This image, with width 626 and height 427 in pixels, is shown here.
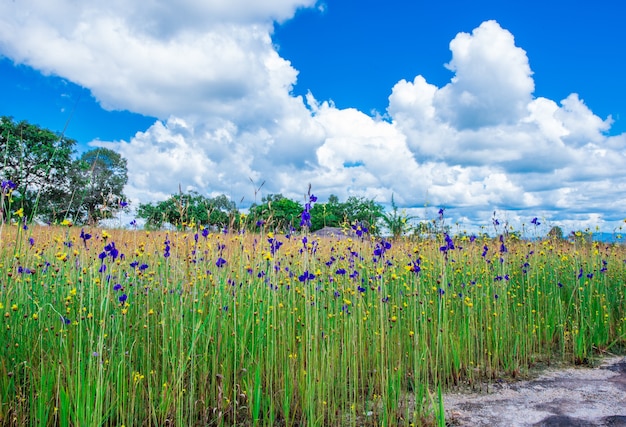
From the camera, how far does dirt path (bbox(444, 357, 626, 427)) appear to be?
9.33ft

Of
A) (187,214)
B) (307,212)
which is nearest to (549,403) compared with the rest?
(307,212)

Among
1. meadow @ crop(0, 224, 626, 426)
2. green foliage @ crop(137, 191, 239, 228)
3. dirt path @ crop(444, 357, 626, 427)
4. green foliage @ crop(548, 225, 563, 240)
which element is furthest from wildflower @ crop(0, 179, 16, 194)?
green foliage @ crop(548, 225, 563, 240)

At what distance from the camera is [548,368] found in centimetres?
411

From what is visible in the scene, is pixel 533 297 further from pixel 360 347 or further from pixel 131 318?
pixel 131 318

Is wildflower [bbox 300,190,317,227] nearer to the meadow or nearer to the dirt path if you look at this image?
the meadow

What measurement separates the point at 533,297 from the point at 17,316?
5528 millimetres

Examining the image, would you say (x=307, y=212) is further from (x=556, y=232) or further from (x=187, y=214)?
(x=556, y=232)

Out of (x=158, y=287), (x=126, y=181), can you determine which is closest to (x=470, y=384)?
(x=158, y=287)

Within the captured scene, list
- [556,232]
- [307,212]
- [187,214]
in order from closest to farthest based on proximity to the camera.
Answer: [307,212]
[187,214]
[556,232]

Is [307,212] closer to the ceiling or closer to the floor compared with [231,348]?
closer to the ceiling

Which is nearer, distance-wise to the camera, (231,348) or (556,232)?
(231,348)

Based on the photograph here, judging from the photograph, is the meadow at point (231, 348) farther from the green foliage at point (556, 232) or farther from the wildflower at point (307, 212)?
the green foliage at point (556, 232)

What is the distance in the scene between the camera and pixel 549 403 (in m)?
3.17

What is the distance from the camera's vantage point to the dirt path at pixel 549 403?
2844mm
